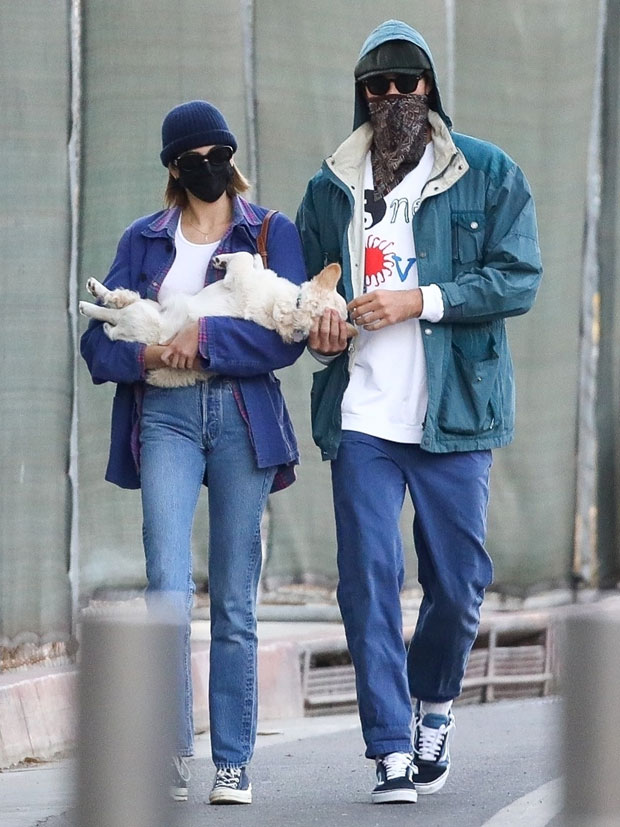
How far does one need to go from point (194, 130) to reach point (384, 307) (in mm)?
728

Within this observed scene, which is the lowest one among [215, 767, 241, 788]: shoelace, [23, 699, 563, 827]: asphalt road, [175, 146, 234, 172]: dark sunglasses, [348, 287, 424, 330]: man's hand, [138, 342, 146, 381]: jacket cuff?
[23, 699, 563, 827]: asphalt road

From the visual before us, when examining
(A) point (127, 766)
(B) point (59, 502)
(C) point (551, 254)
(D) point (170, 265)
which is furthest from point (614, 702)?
(C) point (551, 254)

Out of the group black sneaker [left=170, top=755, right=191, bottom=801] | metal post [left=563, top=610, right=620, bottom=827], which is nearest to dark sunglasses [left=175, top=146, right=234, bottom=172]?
black sneaker [left=170, top=755, right=191, bottom=801]

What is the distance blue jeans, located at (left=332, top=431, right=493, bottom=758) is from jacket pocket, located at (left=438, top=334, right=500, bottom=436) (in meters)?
0.10

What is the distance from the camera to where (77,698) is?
264 centimetres

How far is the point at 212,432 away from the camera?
5.20m

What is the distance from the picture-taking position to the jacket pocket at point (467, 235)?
534 centimetres

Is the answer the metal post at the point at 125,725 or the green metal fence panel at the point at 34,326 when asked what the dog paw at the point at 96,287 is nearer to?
the green metal fence panel at the point at 34,326

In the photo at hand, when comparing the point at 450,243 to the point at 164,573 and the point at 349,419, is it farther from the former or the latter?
the point at 164,573

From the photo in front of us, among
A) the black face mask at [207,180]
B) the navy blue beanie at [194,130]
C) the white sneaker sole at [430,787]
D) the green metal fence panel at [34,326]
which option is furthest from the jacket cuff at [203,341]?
the green metal fence panel at [34,326]

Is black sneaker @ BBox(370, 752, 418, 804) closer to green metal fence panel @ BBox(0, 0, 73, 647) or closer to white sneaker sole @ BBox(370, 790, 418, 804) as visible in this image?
white sneaker sole @ BBox(370, 790, 418, 804)

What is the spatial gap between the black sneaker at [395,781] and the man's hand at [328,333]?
3.68 feet

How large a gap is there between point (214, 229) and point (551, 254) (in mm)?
3846

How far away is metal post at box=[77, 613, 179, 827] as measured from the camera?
2.56 m
